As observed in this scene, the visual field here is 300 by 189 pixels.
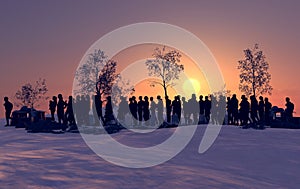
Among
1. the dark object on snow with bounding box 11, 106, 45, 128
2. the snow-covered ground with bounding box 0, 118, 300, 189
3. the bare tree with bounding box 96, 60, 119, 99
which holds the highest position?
the bare tree with bounding box 96, 60, 119, 99

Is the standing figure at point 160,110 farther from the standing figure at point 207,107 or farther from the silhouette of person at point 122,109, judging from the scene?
the standing figure at point 207,107

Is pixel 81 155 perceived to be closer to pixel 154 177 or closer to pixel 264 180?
pixel 154 177

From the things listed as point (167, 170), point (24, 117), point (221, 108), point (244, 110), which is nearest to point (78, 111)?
point (24, 117)

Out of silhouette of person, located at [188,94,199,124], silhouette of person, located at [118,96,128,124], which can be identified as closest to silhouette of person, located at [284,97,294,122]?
silhouette of person, located at [188,94,199,124]

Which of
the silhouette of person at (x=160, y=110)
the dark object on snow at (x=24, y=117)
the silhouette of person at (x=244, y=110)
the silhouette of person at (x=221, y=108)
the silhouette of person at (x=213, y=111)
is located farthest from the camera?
the dark object on snow at (x=24, y=117)

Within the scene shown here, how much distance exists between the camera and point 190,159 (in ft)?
39.5

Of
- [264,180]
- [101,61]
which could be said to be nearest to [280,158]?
[264,180]

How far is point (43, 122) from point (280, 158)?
612 inches

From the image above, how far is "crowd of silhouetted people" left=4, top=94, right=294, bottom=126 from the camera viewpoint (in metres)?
25.8

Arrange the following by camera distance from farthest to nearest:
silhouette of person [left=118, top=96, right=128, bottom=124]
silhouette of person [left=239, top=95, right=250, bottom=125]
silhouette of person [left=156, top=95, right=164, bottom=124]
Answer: silhouette of person [left=156, top=95, right=164, bottom=124], silhouette of person [left=118, top=96, right=128, bottom=124], silhouette of person [left=239, top=95, right=250, bottom=125]

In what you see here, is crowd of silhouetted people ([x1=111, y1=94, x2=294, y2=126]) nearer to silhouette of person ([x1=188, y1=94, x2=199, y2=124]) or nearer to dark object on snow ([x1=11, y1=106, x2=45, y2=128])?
silhouette of person ([x1=188, y1=94, x2=199, y2=124])

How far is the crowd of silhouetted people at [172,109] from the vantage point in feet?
84.5


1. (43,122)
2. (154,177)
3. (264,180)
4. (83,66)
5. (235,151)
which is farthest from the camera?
(83,66)

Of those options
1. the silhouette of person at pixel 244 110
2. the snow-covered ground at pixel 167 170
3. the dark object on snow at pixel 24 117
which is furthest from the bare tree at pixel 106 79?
the snow-covered ground at pixel 167 170
